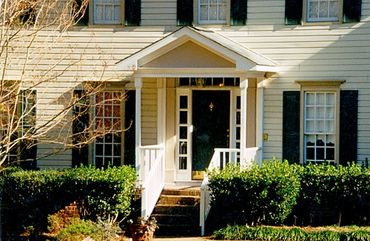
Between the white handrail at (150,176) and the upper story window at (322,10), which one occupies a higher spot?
the upper story window at (322,10)

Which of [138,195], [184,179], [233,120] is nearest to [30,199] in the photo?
[138,195]

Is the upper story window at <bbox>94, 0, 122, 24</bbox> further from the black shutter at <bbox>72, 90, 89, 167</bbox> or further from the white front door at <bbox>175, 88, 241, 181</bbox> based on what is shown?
the white front door at <bbox>175, 88, 241, 181</bbox>

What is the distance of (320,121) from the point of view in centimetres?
1831

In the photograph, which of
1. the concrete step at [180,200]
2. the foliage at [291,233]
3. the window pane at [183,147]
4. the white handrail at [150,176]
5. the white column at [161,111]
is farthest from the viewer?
the window pane at [183,147]

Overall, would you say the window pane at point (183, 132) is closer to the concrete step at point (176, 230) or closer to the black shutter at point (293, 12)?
the concrete step at point (176, 230)

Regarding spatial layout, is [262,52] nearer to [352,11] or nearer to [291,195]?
[352,11]

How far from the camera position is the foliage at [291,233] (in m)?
14.9

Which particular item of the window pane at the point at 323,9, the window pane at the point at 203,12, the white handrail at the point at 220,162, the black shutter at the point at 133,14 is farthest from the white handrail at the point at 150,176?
the window pane at the point at 323,9

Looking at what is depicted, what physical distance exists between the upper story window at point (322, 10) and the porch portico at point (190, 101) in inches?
63.4

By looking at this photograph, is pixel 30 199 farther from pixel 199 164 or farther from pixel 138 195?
pixel 199 164

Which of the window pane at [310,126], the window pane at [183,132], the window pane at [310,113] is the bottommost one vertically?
the window pane at [183,132]

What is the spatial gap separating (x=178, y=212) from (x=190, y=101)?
127 inches

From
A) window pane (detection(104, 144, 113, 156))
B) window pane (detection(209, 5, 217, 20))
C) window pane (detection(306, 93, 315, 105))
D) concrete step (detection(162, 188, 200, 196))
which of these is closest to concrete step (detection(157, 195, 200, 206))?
concrete step (detection(162, 188, 200, 196))

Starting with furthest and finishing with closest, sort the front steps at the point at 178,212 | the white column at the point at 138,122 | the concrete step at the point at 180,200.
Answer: the white column at the point at 138,122 < the concrete step at the point at 180,200 < the front steps at the point at 178,212
